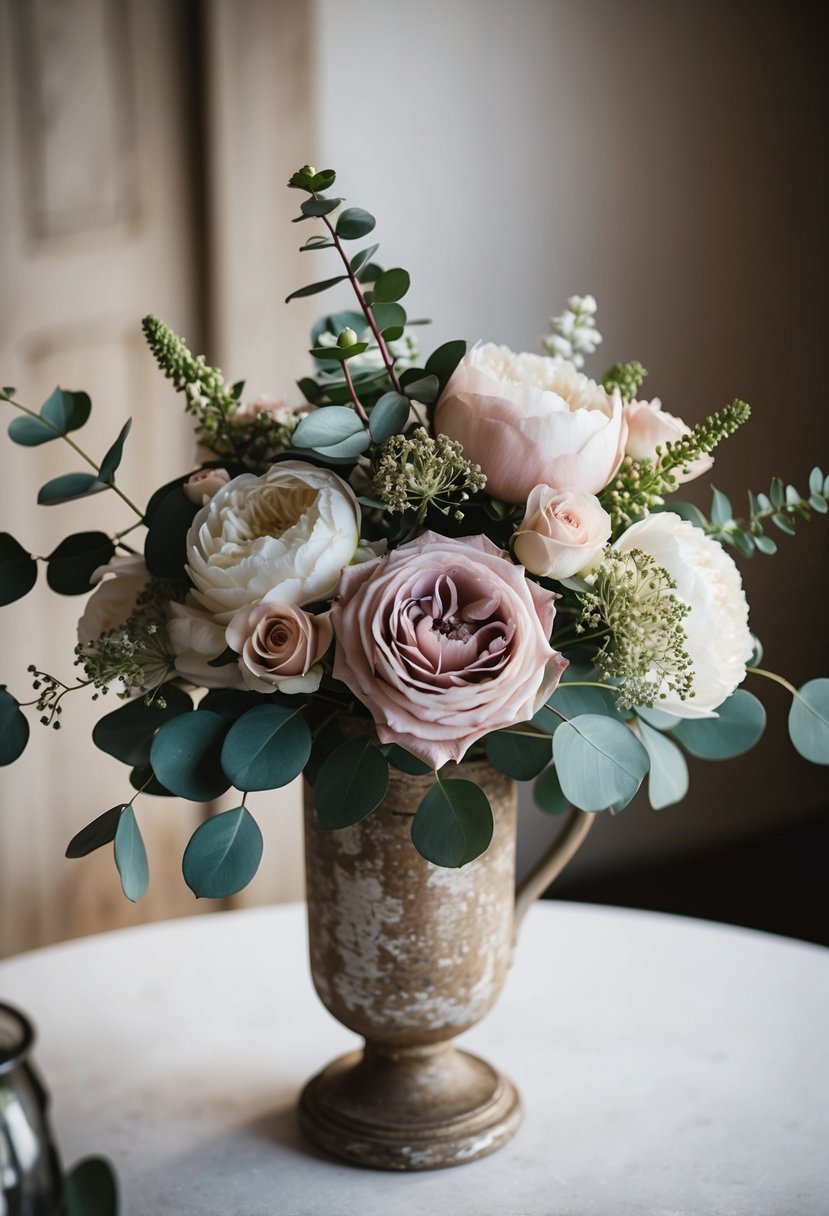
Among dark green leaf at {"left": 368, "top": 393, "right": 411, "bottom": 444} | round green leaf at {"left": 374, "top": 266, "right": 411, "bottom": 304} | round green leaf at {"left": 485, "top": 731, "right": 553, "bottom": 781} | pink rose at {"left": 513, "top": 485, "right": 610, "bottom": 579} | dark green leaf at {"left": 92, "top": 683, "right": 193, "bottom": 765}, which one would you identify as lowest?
round green leaf at {"left": 485, "top": 731, "right": 553, "bottom": 781}

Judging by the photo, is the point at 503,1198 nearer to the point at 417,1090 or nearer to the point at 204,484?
the point at 417,1090

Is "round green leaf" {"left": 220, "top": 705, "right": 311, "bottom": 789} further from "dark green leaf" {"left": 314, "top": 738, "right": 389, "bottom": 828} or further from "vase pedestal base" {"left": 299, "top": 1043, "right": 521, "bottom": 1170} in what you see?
"vase pedestal base" {"left": 299, "top": 1043, "right": 521, "bottom": 1170}

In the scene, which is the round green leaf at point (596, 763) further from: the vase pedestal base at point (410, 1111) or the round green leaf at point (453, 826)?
the vase pedestal base at point (410, 1111)

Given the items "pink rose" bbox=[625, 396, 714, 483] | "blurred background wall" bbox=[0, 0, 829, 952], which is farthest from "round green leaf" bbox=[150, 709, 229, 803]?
"blurred background wall" bbox=[0, 0, 829, 952]

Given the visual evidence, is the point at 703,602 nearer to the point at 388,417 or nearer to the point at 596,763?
the point at 596,763

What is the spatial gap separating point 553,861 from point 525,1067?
20cm

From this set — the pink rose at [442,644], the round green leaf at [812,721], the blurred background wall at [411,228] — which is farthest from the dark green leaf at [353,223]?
the blurred background wall at [411,228]

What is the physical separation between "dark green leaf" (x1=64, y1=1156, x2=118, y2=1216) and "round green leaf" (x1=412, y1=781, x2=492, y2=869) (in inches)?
11.3

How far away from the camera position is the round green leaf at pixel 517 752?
0.79 m

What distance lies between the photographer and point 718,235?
2850mm

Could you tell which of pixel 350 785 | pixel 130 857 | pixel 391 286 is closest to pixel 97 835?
pixel 130 857

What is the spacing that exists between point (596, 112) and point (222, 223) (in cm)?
94

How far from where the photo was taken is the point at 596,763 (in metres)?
0.74

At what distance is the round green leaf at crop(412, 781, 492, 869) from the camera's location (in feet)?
2.40
